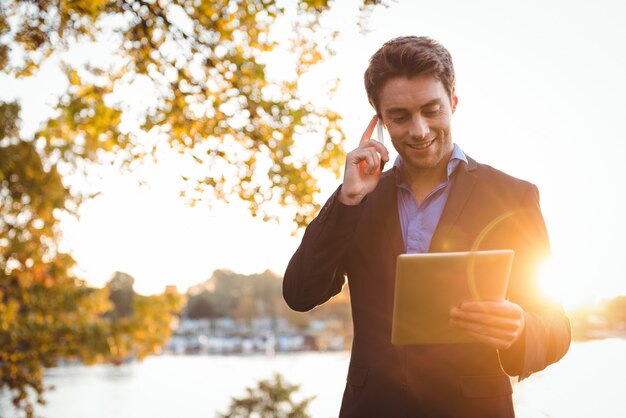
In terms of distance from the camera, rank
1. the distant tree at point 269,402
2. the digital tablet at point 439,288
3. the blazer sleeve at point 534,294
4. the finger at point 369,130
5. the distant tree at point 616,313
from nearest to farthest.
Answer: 1. the digital tablet at point 439,288
2. the blazer sleeve at point 534,294
3. the finger at point 369,130
4. the distant tree at point 616,313
5. the distant tree at point 269,402

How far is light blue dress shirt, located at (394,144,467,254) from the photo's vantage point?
1974 mm

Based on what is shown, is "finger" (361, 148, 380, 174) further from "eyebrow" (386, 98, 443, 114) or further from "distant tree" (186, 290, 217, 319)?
"distant tree" (186, 290, 217, 319)

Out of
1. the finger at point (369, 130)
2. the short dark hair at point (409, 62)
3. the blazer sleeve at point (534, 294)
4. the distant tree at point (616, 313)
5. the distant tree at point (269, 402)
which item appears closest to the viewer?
the blazer sleeve at point (534, 294)

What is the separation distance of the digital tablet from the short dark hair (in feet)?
2.21

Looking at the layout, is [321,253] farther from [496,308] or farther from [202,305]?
[202,305]

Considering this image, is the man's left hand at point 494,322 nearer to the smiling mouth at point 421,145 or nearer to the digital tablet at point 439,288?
the digital tablet at point 439,288

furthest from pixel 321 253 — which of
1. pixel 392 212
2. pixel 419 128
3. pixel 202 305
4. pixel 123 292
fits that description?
pixel 202 305

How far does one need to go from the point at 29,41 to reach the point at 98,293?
8.38m

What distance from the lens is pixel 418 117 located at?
79.5 inches

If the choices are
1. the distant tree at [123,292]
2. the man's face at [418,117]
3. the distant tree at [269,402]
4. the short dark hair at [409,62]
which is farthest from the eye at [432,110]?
the distant tree at [123,292]

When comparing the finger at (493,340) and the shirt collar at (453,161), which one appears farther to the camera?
the shirt collar at (453,161)

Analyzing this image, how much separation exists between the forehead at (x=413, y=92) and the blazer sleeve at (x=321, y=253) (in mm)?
332

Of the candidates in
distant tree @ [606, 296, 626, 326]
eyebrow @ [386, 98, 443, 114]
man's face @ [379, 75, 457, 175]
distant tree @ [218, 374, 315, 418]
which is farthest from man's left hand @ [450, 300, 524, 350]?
distant tree @ [218, 374, 315, 418]

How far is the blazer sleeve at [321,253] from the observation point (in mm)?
1948
